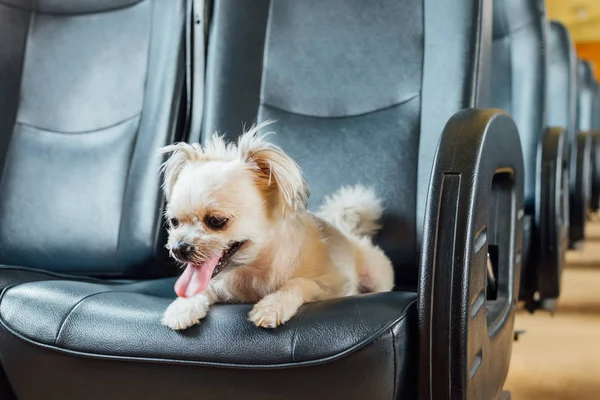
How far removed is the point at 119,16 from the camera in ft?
5.43

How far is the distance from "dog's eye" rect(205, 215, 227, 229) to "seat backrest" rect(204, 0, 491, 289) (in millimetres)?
443

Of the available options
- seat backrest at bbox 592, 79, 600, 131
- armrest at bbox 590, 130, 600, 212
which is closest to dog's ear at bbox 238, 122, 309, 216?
armrest at bbox 590, 130, 600, 212

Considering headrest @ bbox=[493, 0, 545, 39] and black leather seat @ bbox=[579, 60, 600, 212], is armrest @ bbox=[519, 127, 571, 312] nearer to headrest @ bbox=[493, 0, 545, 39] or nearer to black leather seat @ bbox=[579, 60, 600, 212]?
headrest @ bbox=[493, 0, 545, 39]

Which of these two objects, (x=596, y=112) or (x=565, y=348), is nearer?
(x=565, y=348)

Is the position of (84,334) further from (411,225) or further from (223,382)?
(411,225)

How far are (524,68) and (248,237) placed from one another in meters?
1.28

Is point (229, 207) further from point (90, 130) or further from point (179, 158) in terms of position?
point (90, 130)

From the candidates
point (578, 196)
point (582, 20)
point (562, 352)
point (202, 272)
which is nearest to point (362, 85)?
point (202, 272)

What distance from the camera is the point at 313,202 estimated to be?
1438mm

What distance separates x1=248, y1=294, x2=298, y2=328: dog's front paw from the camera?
0.86 m

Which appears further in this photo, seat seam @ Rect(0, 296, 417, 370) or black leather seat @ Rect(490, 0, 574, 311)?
black leather seat @ Rect(490, 0, 574, 311)

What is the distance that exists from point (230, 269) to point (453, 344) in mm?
381

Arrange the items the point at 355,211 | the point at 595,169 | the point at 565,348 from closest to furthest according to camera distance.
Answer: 1. the point at 355,211
2. the point at 565,348
3. the point at 595,169

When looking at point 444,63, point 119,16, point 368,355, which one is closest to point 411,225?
point 444,63
